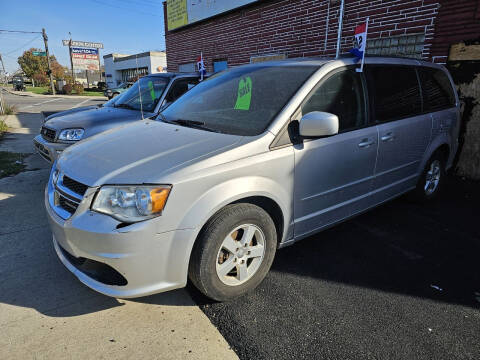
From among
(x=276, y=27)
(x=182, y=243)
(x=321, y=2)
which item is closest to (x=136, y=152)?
(x=182, y=243)

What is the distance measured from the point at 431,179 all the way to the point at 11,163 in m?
6.97

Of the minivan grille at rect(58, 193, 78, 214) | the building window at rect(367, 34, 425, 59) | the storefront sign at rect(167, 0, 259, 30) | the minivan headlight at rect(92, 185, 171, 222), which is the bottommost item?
the minivan grille at rect(58, 193, 78, 214)

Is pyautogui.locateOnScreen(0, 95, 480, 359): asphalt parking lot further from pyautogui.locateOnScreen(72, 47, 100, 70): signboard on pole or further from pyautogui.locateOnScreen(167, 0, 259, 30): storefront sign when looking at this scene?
pyautogui.locateOnScreen(72, 47, 100, 70): signboard on pole

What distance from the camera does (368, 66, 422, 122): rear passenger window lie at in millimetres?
3098

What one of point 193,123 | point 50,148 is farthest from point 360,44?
point 50,148

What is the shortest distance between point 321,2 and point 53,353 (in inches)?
319

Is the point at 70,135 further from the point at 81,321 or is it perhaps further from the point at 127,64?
the point at 127,64

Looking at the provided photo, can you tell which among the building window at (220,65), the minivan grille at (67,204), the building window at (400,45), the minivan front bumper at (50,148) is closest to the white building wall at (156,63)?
the building window at (220,65)

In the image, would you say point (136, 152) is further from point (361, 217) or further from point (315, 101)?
point (361, 217)

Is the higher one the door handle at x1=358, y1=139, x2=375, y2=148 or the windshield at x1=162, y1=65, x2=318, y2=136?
the windshield at x1=162, y1=65, x2=318, y2=136

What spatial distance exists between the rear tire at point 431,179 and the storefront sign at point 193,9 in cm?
735

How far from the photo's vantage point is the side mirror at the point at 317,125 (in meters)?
2.30

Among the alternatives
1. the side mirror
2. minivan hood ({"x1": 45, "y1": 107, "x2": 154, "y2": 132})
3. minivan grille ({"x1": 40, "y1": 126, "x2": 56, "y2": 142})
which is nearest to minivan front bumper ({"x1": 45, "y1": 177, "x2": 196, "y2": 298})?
the side mirror

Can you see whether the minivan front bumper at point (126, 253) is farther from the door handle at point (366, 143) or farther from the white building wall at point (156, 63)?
the white building wall at point (156, 63)
